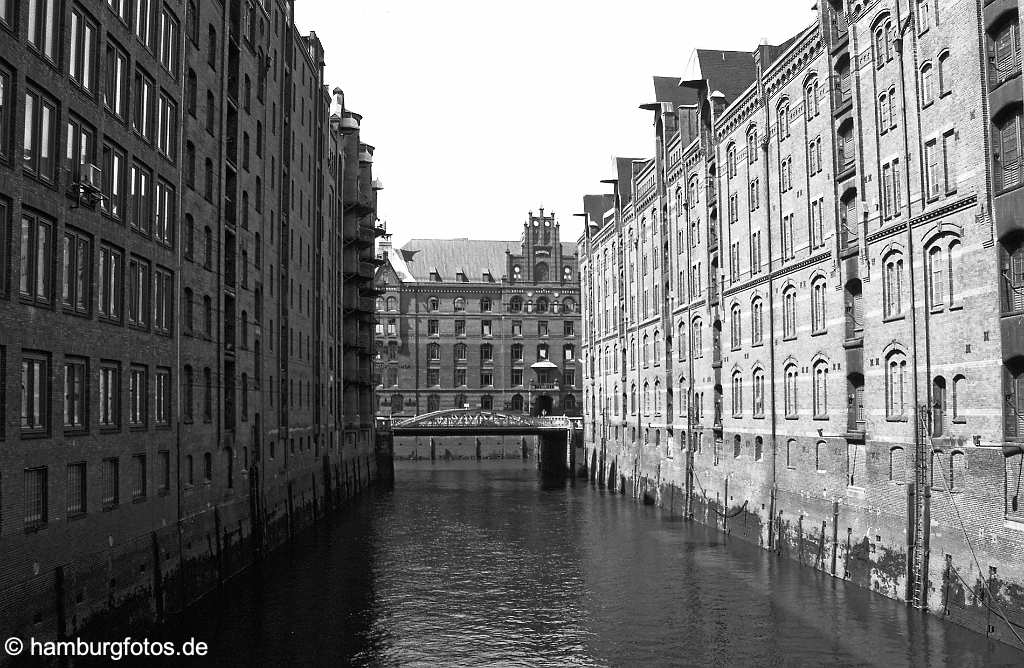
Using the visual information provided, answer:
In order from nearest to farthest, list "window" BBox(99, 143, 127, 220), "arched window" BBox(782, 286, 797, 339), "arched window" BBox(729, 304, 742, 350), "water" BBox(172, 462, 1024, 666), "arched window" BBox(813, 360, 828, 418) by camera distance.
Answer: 1. "window" BBox(99, 143, 127, 220)
2. "water" BBox(172, 462, 1024, 666)
3. "arched window" BBox(813, 360, 828, 418)
4. "arched window" BBox(782, 286, 797, 339)
5. "arched window" BBox(729, 304, 742, 350)

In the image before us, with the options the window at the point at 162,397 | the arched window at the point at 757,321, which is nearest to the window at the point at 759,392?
the arched window at the point at 757,321

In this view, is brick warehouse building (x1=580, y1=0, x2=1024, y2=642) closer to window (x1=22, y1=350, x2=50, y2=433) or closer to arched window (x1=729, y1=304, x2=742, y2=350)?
arched window (x1=729, y1=304, x2=742, y2=350)

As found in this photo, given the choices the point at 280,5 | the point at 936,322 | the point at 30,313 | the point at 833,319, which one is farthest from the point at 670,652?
the point at 280,5

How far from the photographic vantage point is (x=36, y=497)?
66.8 ft

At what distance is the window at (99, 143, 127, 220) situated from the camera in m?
24.3

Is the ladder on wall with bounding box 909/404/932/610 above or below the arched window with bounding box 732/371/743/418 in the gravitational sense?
below

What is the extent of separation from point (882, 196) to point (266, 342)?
27.0 metres

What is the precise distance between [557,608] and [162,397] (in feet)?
47.3

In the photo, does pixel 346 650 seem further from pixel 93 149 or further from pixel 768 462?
pixel 768 462

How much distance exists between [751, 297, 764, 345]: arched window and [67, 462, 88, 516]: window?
3002 centimetres

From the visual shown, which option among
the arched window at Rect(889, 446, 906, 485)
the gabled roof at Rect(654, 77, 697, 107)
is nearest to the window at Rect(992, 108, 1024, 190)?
the arched window at Rect(889, 446, 906, 485)

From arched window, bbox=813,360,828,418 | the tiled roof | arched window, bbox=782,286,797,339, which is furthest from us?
the tiled roof

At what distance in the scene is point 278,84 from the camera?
47.2 m

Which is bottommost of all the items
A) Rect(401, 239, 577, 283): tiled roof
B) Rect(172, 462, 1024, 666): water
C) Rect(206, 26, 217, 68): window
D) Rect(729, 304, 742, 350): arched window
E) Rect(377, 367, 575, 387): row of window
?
Rect(172, 462, 1024, 666): water
